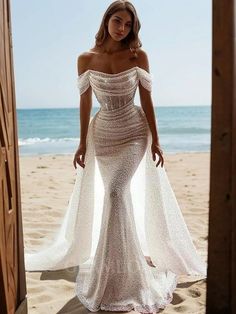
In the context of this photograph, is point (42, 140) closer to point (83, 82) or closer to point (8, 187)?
point (83, 82)

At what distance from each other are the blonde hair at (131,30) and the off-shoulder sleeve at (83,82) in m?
0.23

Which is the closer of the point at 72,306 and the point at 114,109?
the point at 72,306

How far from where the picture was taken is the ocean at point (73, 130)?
17656 millimetres

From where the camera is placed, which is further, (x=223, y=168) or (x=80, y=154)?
(x=80, y=154)

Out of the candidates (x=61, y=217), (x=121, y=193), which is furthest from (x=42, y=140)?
(x=121, y=193)

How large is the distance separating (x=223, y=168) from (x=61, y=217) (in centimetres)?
360

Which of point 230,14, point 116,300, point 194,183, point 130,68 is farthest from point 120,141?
point 194,183

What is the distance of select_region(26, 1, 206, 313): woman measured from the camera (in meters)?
3.33

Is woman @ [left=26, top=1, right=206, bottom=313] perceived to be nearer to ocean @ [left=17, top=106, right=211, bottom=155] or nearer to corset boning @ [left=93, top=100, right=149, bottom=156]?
corset boning @ [left=93, top=100, right=149, bottom=156]

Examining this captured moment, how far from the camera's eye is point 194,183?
27.2ft

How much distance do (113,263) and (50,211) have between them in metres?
2.73

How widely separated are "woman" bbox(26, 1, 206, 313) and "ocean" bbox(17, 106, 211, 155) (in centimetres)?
1198

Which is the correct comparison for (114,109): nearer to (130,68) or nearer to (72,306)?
(130,68)

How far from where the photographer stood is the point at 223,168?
7.49ft
